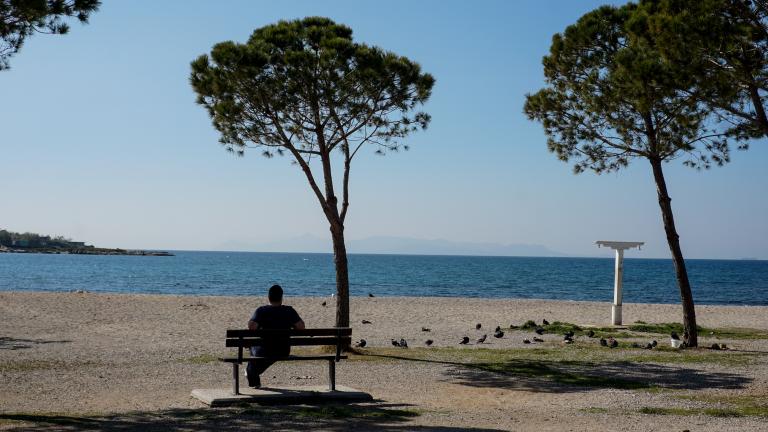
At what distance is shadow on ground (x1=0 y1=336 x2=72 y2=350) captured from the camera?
16.3m

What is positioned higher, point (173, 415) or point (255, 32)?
point (255, 32)

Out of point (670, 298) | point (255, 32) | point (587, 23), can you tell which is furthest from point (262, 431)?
point (670, 298)

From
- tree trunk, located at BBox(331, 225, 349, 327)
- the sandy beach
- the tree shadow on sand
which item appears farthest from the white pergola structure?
tree trunk, located at BBox(331, 225, 349, 327)

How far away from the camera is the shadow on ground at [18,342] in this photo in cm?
1633

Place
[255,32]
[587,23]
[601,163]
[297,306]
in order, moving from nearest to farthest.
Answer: [255,32] < [587,23] < [601,163] < [297,306]

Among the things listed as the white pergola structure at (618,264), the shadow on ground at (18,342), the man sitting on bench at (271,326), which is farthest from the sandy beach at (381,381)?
the white pergola structure at (618,264)

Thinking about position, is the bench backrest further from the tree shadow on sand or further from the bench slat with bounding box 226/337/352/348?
the tree shadow on sand

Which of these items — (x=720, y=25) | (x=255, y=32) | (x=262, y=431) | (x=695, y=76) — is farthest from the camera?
(x=255, y=32)

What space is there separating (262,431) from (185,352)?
8.12 meters

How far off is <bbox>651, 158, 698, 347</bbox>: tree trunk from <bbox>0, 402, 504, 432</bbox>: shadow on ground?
31.8 feet

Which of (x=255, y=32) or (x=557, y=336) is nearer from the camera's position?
(x=255, y=32)

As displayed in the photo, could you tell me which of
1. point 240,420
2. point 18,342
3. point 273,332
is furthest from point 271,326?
point 18,342

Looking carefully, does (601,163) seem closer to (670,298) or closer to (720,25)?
(720,25)

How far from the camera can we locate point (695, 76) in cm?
1173
